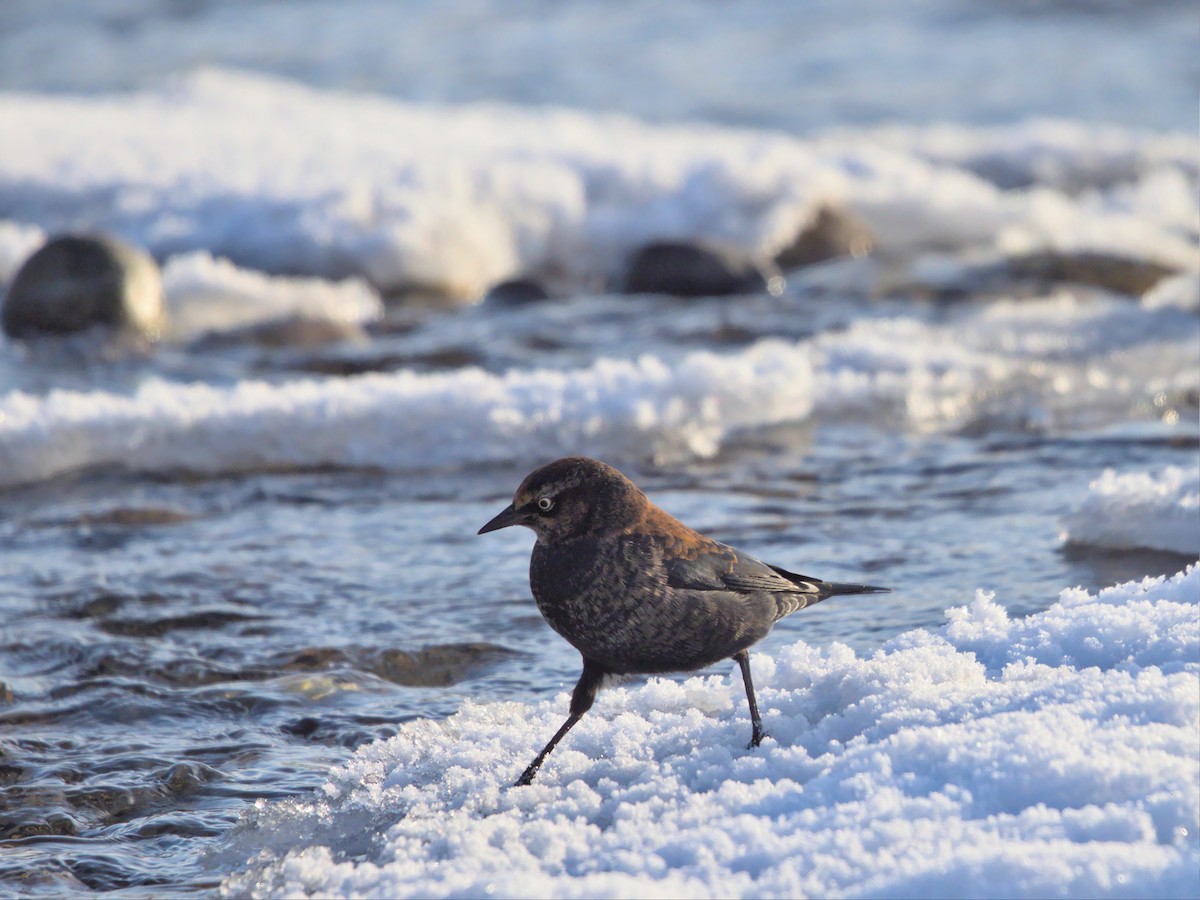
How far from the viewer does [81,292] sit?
32.5ft

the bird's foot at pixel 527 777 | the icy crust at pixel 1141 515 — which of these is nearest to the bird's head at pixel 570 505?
the bird's foot at pixel 527 777

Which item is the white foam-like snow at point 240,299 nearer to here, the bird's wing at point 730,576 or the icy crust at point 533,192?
the icy crust at point 533,192

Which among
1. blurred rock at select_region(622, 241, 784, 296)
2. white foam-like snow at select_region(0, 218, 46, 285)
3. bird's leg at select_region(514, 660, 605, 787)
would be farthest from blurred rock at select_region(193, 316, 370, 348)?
bird's leg at select_region(514, 660, 605, 787)

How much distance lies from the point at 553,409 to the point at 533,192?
632 centimetres

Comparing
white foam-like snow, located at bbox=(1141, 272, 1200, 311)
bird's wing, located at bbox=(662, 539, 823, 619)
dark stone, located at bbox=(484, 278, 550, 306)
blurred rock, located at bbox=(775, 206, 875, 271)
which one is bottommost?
bird's wing, located at bbox=(662, 539, 823, 619)

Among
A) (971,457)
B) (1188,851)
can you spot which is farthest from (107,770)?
(971,457)

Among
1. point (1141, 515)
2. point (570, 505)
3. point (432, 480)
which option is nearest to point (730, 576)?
point (570, 505)

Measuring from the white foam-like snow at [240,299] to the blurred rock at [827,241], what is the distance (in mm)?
3461

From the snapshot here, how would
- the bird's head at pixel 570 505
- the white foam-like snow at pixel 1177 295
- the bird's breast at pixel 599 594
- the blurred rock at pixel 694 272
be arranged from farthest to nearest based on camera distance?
1. the blurred rock at pixel 694 272
2. the white foam-like snow at pixel 1177 295
3. the bird's head at pixel 570 505
4. the bird's breast at pixel 599 594

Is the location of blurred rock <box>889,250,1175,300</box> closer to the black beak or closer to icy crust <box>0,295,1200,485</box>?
icy crust <box>0,295,1200,485</box>

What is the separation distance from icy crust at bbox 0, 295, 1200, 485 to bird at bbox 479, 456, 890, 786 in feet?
11.0

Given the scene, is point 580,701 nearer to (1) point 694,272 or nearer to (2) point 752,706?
(2) point 752,706

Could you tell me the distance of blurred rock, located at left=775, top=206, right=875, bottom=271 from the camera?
12.2 metres

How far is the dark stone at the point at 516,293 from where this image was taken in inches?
430
